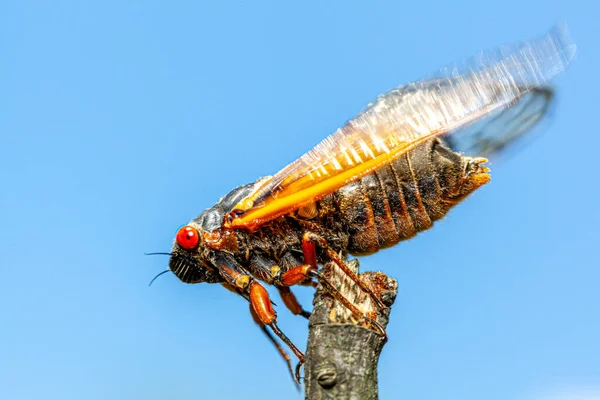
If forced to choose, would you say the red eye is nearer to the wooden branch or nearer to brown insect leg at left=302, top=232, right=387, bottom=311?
brown insect leg at left=302, top=232, right=387, bottom=311

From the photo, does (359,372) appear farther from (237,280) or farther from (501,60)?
(501,60)

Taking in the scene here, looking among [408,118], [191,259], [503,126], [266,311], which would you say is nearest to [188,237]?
[191,259]

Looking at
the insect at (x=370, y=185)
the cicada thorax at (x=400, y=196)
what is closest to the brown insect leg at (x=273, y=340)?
Result: the insect at (x=370, y=185)

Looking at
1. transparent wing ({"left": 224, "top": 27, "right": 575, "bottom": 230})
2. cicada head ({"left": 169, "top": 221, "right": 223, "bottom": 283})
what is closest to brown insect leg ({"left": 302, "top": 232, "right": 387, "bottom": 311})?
transparent wing ({"left": 224, "top": 27, "right": 575, "bottom": 230})

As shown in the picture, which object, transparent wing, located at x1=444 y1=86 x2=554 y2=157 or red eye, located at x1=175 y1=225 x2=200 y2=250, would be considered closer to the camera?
red eye, located at x1=175 y1=225 x2=200 y2=250

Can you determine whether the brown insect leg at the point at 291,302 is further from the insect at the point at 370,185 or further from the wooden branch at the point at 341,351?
the wooden branch at the point at 341,351

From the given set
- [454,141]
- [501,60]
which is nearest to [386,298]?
[454,141]
